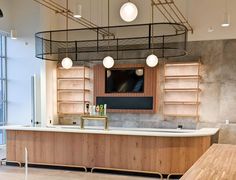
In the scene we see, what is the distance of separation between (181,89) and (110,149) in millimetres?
2901

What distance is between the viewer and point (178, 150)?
18.7ft

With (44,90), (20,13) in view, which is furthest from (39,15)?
(44,90)

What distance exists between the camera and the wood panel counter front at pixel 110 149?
568cm

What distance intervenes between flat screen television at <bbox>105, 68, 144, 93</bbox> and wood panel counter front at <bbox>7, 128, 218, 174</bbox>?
98.9 inches

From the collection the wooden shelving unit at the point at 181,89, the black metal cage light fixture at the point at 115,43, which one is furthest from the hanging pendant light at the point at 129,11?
the wooden shelving unit at the point at 181,89

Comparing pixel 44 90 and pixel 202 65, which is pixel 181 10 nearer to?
pixel 202 65

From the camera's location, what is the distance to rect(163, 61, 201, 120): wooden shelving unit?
7780mm

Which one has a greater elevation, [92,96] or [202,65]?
[202,65]

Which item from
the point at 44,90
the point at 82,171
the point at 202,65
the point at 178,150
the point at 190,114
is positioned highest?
the point at 202,65

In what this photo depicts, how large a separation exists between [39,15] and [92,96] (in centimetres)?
288

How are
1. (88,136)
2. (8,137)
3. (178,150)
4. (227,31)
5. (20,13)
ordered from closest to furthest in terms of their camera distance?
(178,150) → (88,136) → (8,137) → (227,31) → (20,13)

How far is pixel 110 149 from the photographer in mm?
6078

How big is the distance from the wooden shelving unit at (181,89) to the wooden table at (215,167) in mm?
4618

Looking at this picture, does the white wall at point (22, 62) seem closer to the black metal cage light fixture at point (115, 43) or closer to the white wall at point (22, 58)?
the white wall at point (22, 58)
